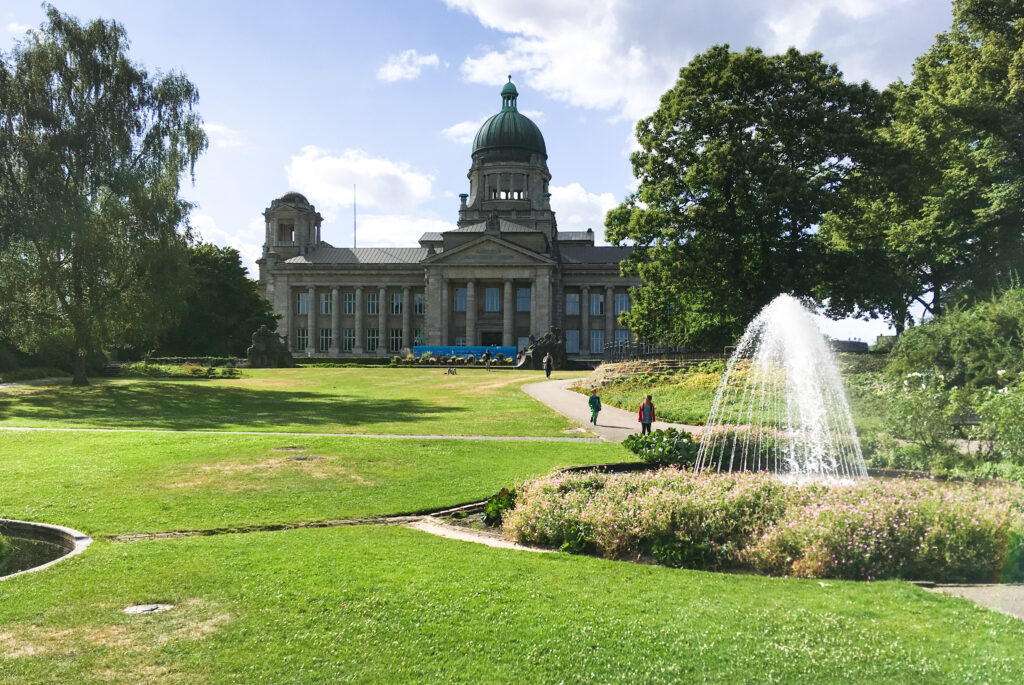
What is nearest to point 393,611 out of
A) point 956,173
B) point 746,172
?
point 746,172

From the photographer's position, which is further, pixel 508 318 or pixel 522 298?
pixel 522 298

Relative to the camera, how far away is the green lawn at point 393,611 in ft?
19.9

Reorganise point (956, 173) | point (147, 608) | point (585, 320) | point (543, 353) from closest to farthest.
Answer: point (147, 608), point (956, 173), point (543, 353), point (585, 320)

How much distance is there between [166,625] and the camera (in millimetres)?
6879

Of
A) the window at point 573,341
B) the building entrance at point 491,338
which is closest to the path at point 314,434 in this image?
A: the building entrance at point 491,338

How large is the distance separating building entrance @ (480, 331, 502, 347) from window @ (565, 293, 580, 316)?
987 cm

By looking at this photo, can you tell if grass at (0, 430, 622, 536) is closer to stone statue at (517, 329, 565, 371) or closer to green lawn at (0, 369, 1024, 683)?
green lawn at (0, 369, 1024, 683)

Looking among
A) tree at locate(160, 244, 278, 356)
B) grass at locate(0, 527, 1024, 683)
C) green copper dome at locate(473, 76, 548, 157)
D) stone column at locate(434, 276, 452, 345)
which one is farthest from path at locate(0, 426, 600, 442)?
green copper dome at locate(473, 76, 548, 157)

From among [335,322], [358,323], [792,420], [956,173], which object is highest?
[956,173]

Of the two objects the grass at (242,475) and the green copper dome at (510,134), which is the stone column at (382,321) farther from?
the grass at (242,475)

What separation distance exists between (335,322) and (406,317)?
9059 millimetres

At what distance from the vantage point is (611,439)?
66.5 ft

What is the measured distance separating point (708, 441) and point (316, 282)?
82195 mm

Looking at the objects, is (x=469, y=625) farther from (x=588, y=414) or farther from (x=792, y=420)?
(x=588, y=414)
